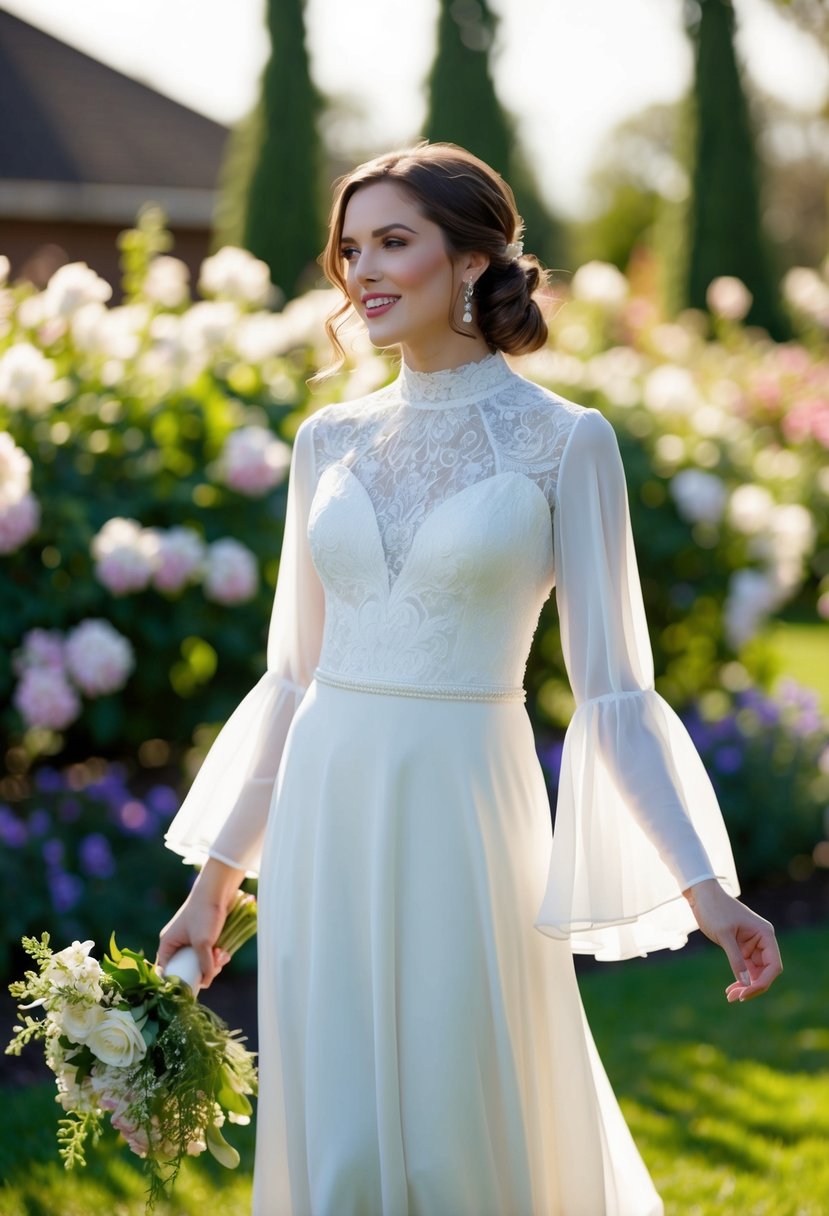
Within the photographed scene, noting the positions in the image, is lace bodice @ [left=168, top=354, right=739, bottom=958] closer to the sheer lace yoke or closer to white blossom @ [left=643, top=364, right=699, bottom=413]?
the sheer lace yoke

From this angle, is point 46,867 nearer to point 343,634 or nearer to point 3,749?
point 3,749

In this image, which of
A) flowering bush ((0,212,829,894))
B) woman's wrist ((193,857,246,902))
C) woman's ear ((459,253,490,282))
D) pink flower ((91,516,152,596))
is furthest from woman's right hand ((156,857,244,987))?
pink flower ((91,516,152,596))

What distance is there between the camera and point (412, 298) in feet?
8.30

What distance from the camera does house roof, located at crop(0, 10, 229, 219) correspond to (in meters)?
17.6

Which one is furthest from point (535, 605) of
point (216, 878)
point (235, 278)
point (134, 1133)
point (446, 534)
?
point (235, 278)

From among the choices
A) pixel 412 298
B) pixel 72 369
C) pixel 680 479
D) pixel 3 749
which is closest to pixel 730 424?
pixel 680 479

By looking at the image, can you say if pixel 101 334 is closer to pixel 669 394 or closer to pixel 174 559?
pixel 174 559

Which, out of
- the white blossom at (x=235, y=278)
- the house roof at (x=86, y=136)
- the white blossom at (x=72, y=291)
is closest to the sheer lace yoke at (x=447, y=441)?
the white blossom at (x=72, y=291)

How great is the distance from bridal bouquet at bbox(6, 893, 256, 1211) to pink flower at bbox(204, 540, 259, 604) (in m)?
2.95

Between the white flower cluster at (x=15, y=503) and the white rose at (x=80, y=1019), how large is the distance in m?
2.61

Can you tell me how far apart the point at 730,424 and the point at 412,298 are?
577cm

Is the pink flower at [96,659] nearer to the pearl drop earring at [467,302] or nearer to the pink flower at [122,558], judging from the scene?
the pink flower at [122,558]

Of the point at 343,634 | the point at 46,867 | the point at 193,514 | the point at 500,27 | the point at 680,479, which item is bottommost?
the point at 46,867

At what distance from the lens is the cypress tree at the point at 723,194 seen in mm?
19984
